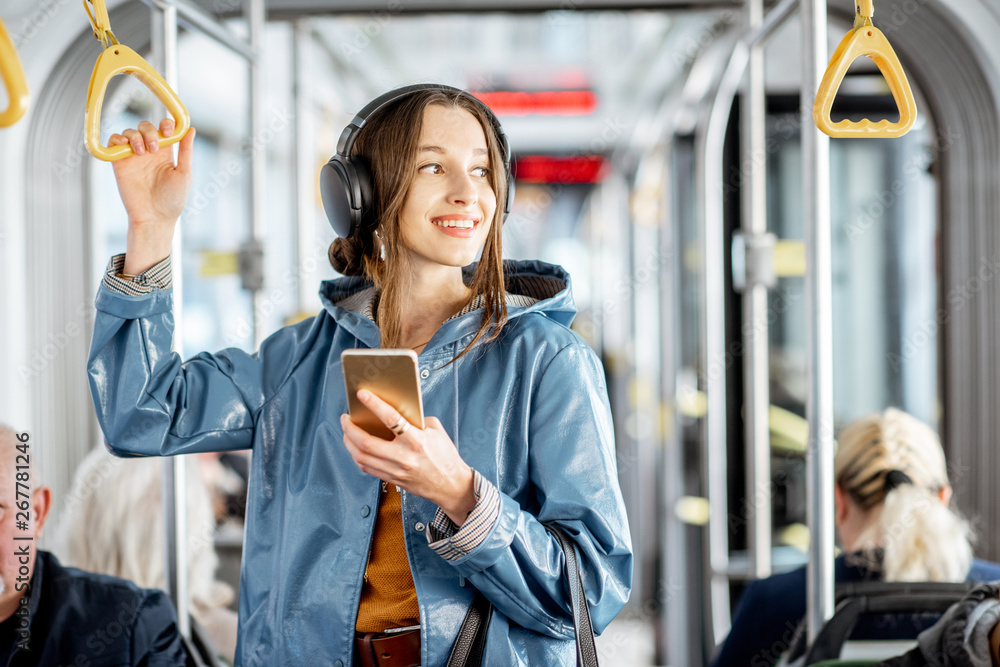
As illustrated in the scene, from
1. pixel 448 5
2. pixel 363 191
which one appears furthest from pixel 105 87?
pixel 448 5

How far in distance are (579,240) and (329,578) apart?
7830 mm

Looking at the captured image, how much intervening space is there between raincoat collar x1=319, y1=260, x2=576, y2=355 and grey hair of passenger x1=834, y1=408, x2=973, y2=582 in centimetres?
121

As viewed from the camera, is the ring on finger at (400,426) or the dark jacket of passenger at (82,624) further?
the dark jacket of passenger at (82,624)

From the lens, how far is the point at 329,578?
123 cm

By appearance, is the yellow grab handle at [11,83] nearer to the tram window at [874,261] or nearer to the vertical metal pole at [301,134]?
the vertical metal pole at [301,134]

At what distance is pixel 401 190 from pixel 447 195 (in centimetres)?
7

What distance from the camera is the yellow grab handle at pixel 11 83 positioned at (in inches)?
37.3

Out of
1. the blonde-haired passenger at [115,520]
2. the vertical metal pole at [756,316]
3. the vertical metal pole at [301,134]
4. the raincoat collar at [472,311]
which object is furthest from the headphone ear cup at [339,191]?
the vertical metal pole at [301,134]

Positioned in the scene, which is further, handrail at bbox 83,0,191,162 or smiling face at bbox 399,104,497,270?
smiling face at bbox 399,104,497,270

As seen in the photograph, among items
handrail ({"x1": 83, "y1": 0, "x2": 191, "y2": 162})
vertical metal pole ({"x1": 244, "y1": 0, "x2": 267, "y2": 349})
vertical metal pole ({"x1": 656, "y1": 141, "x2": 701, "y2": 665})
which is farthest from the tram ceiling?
vertical metal pole ({"x1": 656, "y1": 141, "x2": 701, "y2": 665})

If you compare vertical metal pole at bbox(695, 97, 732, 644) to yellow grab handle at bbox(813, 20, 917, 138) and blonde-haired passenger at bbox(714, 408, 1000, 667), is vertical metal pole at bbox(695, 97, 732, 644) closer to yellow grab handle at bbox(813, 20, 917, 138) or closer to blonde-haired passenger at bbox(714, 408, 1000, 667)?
blonde-haired passenger at bbox(714, 408, 1000, 667)

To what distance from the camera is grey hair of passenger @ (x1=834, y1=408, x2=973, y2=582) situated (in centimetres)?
205

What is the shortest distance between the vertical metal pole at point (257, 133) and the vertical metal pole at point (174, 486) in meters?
Answer: 0.40

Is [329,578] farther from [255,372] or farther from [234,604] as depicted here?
[234,604]
